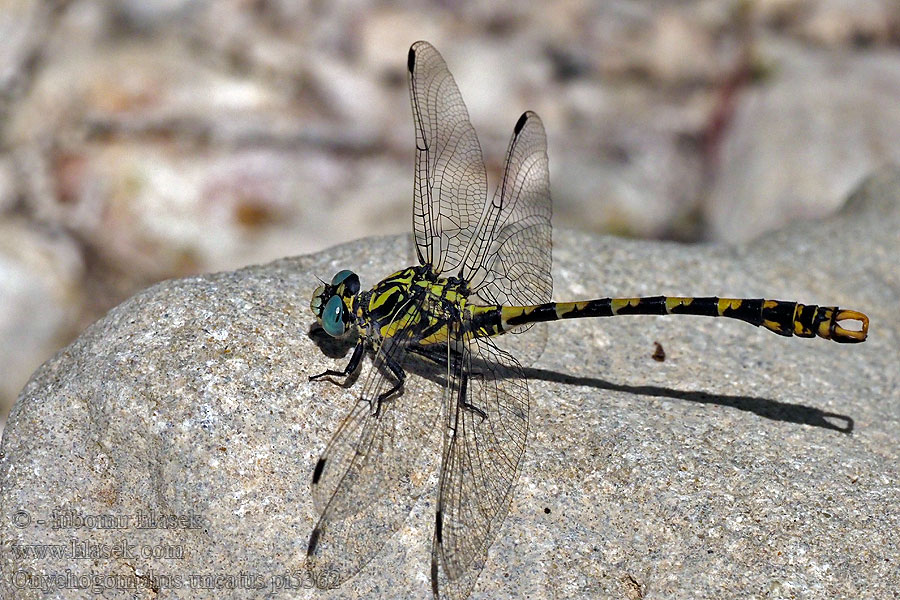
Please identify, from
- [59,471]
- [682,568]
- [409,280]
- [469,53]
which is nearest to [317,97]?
[469,53]

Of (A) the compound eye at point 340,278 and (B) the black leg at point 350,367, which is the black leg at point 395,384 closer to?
(B) the black leg at point 350,367

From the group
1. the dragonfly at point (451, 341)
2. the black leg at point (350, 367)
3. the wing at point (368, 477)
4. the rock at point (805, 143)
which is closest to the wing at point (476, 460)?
the dragonfly at point (451, 341)

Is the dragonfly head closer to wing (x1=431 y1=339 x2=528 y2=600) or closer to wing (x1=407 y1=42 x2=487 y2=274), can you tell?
wing (x1=431 y1=339 x2=528 y2=600)

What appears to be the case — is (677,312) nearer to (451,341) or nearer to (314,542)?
(451,341)

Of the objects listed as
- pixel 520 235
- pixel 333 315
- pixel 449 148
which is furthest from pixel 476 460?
pixel 449 148

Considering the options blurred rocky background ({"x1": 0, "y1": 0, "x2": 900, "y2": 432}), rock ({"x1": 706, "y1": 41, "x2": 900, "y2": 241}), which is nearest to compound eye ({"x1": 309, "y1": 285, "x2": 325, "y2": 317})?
blurred rocky background ({"x1": 0, "y1": 0, "x2": 900, "y2": 432})
